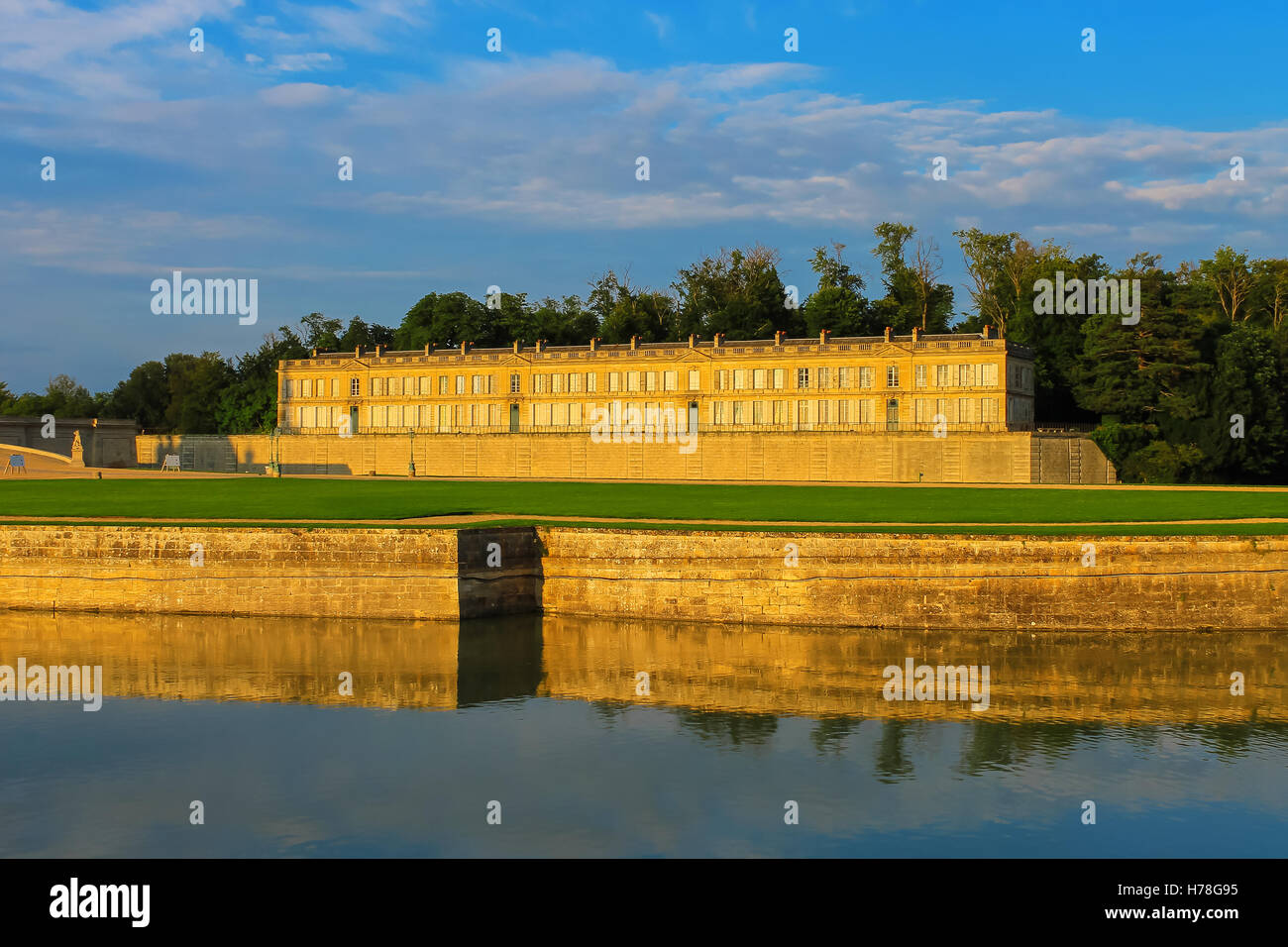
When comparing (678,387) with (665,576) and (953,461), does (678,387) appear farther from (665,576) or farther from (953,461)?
(665,576)

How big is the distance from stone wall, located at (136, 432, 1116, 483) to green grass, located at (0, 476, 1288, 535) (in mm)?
21116

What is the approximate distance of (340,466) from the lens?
303 ft

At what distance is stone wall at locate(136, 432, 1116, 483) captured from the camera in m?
71.9

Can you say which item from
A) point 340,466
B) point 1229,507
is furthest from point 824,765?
point 340,466

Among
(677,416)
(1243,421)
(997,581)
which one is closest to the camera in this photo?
(997,581)

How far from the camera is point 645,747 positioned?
20734 mm

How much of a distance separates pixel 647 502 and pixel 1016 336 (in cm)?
5165

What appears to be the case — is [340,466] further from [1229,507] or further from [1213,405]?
[1229,507]

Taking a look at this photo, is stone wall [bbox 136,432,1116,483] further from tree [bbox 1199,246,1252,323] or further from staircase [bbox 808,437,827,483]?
tree [bbox 1199,246,1252,323]

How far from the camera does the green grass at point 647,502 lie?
36.8 meters

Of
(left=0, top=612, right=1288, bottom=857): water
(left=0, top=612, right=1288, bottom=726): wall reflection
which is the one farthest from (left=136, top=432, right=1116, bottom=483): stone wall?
(left=0, top=612, right=1288, bottom=857): water

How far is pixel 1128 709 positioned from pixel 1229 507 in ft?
61.3

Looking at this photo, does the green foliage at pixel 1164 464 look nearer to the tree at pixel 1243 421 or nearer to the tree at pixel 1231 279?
the tree at pixel 1243 421

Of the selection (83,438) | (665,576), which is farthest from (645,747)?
(83,438)
